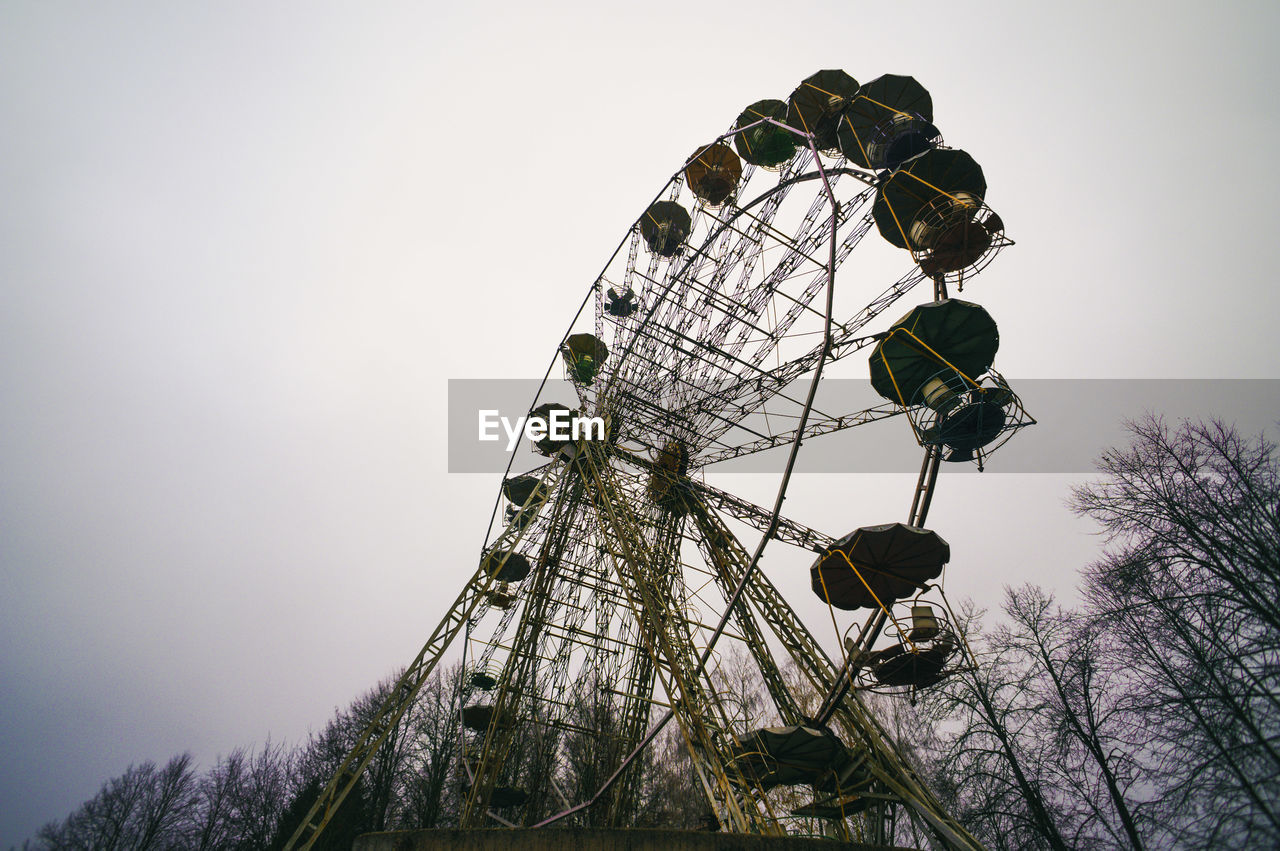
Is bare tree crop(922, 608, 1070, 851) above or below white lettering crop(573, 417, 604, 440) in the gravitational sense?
below

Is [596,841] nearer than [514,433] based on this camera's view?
Yes

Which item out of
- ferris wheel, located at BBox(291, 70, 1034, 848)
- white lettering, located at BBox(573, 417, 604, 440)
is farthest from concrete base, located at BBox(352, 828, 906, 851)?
white lettering, located at BBox(573, 417, 604, 440)

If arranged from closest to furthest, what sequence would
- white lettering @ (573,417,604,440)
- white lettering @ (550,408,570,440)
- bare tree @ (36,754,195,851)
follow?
white lettering @ (573,417,604,440), white lettering @ (550,408,570,440), bare tree @ (36,754,195,851)

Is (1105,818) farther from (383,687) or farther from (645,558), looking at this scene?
(383,687)

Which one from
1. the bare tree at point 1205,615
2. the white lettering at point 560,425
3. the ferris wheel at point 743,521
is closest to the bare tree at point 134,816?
the ferris wheel at point 743,521

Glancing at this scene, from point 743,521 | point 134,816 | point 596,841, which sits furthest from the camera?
point 134,816

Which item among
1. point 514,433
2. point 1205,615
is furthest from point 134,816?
point 1205,615

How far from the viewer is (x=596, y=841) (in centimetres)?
658

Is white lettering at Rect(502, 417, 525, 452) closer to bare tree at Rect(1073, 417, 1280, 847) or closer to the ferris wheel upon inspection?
the ferris wheel

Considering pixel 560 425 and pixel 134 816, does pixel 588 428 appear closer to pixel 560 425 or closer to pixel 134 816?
pixel 560 425

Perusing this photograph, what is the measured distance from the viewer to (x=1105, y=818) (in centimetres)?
1335

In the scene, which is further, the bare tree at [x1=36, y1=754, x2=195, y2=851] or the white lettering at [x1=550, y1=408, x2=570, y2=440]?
the bare tree at [x1=36, y1=754, x2=195, y2=851]

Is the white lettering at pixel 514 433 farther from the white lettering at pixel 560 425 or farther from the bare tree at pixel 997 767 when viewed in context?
the bare tree at pixel 997 767

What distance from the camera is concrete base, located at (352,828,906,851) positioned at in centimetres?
630
